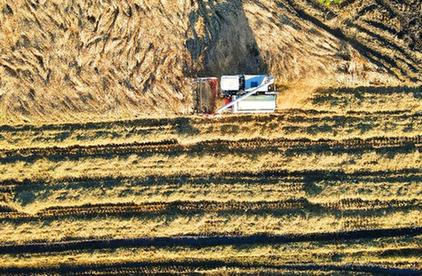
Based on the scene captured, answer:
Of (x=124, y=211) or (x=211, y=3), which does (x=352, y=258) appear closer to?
(x=124, y=211)

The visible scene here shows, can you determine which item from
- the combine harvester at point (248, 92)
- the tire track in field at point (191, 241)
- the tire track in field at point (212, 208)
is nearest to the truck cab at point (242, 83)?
the combine harvester at point (248, 92)

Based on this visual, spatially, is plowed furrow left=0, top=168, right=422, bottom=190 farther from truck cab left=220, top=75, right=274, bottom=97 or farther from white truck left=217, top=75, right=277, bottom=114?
truck cab left=220, top=75, right=274, bottom=97

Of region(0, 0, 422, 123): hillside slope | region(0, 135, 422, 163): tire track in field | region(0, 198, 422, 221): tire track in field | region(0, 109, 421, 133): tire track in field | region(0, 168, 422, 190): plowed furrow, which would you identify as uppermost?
region(0, 0, 422, 123): hillside slope

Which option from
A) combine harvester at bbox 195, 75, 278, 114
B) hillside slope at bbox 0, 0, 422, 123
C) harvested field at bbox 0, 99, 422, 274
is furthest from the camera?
harvested field at bbox 0, 99, 422, 274

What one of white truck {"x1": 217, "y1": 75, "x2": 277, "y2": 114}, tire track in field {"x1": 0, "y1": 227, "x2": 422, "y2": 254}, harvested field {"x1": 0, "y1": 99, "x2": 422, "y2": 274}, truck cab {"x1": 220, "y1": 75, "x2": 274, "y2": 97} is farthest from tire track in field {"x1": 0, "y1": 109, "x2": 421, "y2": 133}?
tire track in field {"x1": 0, "y1": 227, "x2": 422, "y2": 254}

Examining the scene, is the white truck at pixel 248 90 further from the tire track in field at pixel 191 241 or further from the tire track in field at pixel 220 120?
the tire track in field at pixel 191 241

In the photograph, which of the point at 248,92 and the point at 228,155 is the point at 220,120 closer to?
the point at 228,155
